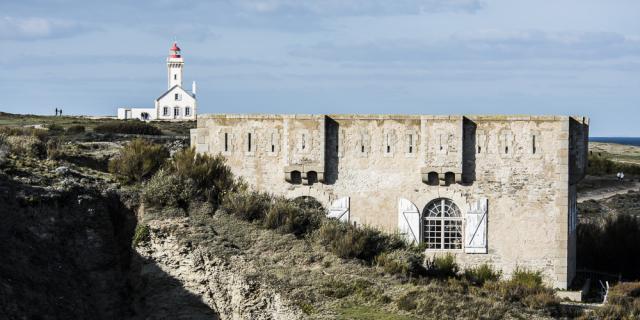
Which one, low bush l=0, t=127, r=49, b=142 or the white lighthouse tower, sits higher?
the white lighthouse tower

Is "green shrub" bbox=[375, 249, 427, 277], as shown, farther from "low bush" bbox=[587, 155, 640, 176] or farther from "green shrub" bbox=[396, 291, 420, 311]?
"low bush" bbox=[587, 155, 640, 176]

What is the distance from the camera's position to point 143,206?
1827 cm

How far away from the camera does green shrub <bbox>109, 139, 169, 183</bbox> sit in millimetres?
21359

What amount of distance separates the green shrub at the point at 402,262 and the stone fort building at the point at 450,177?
7.54 meters

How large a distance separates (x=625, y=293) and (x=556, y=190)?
12.4ft

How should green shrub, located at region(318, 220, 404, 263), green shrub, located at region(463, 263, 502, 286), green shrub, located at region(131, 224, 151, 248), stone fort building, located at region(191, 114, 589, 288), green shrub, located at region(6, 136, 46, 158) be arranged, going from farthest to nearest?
stone fort building, located at region(191, 114, 589, 288), green shrub, located at region(463, 263, 502, 286), green shrub, located at region(6, 136, 46, 158), green shrub, located at region(318, 220, 404, 263), green shrub, located at region(131, 224, 151, 248)

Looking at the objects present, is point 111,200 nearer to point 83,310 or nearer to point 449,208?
point 83,310

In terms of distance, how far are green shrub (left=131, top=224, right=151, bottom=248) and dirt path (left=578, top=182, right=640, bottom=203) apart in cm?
3684

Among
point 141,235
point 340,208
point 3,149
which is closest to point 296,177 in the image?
point 340,208

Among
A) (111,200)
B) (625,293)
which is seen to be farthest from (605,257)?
(111,200)

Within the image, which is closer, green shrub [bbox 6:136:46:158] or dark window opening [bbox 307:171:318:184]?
green shrub [bbox 6:136:46:158]

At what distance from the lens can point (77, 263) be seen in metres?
16.0

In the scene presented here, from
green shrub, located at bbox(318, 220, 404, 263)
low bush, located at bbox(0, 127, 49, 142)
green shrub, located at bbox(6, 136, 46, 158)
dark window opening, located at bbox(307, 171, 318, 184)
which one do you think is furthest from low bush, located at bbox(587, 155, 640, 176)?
green shrub, located at bbox(318, 220, 404, 263)

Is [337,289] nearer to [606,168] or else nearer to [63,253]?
[63,253]
